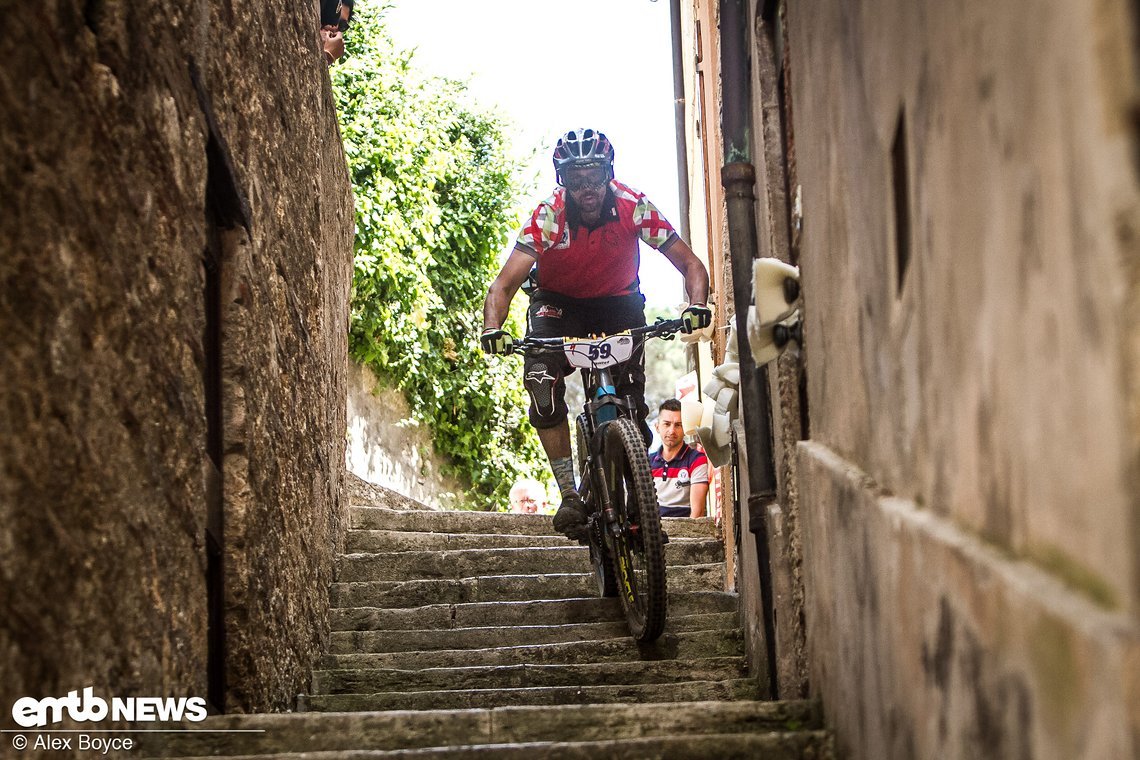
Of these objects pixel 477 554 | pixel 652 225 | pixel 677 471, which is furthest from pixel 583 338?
pixel 677 471

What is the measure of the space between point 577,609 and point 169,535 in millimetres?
3561

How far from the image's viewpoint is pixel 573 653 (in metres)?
5.81

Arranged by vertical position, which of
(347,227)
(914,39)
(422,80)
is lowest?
(914,39)

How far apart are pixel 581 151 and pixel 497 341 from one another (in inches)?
36.6

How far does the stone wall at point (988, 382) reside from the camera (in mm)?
1013

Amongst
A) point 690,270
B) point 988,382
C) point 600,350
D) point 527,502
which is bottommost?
point 988,382

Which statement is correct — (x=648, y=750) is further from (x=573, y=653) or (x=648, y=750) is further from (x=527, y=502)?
(x=527, y=502)

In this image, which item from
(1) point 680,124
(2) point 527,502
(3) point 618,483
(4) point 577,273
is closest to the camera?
(3) point 618,483

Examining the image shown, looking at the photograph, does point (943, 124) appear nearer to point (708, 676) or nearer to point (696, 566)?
point (708, 676)

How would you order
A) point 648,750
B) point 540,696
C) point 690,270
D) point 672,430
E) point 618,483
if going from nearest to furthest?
point 648,750
point 540,696
point 618,483
point 690,270
point 672,430

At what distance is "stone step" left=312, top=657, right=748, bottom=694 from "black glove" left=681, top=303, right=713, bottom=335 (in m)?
1.34

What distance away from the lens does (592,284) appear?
6668mm

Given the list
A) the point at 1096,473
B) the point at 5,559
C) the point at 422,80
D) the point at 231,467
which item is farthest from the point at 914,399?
the point at 422,80

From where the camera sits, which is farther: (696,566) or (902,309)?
(696,566)
